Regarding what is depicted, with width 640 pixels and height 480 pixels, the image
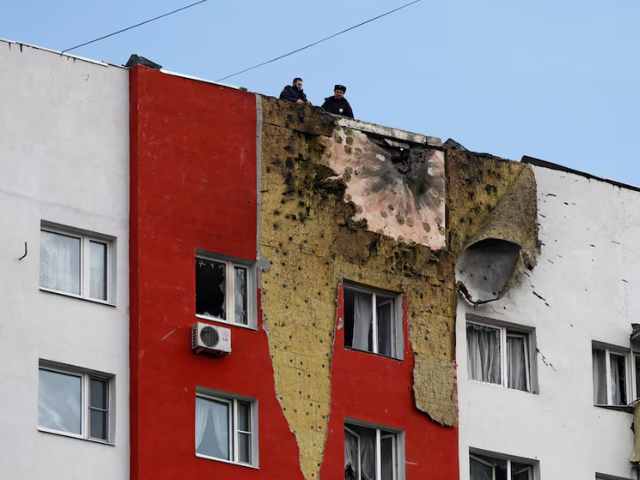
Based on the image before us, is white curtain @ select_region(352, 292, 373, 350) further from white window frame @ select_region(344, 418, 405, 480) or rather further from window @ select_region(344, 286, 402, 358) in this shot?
white window frame @ select_region(344, 418, 405, 480)

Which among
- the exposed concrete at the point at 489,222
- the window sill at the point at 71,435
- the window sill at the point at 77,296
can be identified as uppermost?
the exposed concrete at the point at 489,222

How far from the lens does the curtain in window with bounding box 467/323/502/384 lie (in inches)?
A: 1529

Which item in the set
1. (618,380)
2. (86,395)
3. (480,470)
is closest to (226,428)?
(86,395)

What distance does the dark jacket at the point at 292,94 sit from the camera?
3944cm

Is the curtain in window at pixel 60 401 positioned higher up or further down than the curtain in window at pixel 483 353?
further down

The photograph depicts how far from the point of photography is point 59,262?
3444 centimetres

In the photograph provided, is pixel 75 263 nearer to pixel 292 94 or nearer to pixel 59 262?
pixel 59 262

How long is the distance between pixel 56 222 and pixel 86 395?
327 cm

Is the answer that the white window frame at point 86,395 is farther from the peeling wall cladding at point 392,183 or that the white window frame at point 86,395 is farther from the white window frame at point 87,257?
the peeling wall cladding at point 392,183

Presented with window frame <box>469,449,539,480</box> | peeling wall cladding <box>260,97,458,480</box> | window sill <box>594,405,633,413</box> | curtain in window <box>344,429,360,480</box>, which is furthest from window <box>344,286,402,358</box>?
window sill <box>594,405,633,413</box>

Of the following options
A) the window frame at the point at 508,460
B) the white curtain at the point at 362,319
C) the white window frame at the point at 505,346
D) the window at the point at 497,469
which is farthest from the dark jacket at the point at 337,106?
the window at the point at 497,469

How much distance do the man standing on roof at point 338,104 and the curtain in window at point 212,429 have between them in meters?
7.79

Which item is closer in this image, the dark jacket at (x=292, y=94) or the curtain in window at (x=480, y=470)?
the curtain in window at (x=480, y=470)

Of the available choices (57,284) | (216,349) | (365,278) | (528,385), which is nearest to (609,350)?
(528,385)
